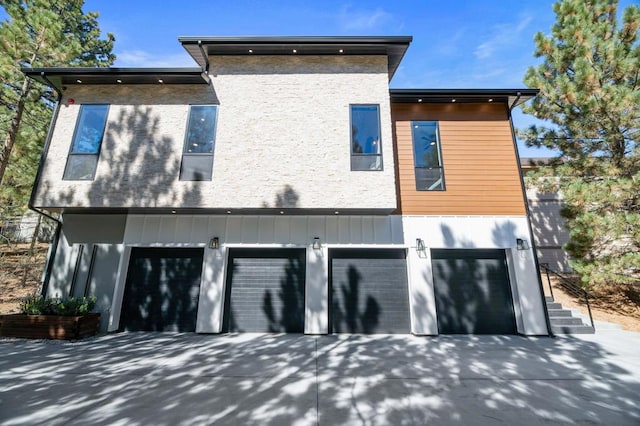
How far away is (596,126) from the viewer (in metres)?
8.37

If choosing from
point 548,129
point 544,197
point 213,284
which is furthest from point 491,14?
point 213,284

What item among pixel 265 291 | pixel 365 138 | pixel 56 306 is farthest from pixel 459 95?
pixel 56 306

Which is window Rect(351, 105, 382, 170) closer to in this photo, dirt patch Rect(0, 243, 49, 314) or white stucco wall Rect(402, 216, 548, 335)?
white stucco wall Rect(402, 216, 548, 335)

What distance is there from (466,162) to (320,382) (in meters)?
7.31

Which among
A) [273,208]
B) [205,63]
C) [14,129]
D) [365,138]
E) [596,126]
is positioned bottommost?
[273,208]

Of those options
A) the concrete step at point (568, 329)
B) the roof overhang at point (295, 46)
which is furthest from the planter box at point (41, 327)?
the concrete step at point (568, 329)

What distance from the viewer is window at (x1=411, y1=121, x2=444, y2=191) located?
796cm

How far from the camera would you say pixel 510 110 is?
27.9 ft

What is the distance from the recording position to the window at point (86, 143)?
23.6ft

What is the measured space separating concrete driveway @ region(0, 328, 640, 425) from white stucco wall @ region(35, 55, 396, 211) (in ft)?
11.4

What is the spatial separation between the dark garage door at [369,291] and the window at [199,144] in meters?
4.36

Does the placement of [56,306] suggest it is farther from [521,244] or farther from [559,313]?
[559,313]

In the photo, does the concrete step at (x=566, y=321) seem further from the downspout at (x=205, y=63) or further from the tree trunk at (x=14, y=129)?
the tree trunk at (x=14, y=129)

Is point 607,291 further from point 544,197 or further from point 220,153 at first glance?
point 220,153
